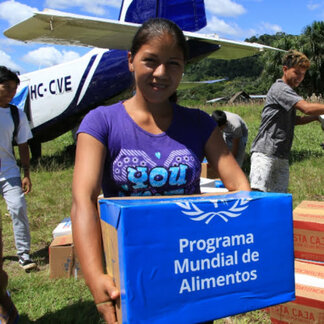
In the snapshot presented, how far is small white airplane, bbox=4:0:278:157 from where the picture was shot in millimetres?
6266

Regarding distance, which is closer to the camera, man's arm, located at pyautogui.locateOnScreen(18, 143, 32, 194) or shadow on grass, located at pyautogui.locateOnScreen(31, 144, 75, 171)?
man's arm, located at pyautogui.locateOnScreen(18, 143, 32, 194)

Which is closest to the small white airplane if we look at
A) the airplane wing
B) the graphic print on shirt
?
the airplane wing

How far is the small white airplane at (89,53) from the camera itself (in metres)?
6.27

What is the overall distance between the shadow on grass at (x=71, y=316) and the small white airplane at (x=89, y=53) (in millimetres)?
4101

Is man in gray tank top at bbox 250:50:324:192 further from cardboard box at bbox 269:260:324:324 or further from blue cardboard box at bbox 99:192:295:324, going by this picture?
blue cardboard box at bbox 99:192:295:324

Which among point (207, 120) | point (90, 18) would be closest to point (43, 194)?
point (90, 18)

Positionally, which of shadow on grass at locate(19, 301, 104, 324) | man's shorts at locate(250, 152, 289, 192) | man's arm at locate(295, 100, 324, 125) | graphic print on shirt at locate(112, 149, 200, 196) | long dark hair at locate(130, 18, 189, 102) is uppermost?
long dark hair at locate(130, 18, 189, 102)

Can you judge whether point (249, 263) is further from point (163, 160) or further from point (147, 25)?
point (147, 25)

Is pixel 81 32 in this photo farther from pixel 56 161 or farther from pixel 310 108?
pixel 310 108

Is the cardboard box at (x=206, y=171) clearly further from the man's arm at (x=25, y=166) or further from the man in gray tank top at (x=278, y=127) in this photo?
the man's arm at (x=25, y=166)

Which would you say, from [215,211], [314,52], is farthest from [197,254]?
[314,52]

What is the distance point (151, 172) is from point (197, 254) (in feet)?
1.10

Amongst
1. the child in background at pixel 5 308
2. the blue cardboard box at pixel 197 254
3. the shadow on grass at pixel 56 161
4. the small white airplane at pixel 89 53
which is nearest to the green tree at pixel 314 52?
the small white airplane at pixel 89 53

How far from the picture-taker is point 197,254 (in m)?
1.11
